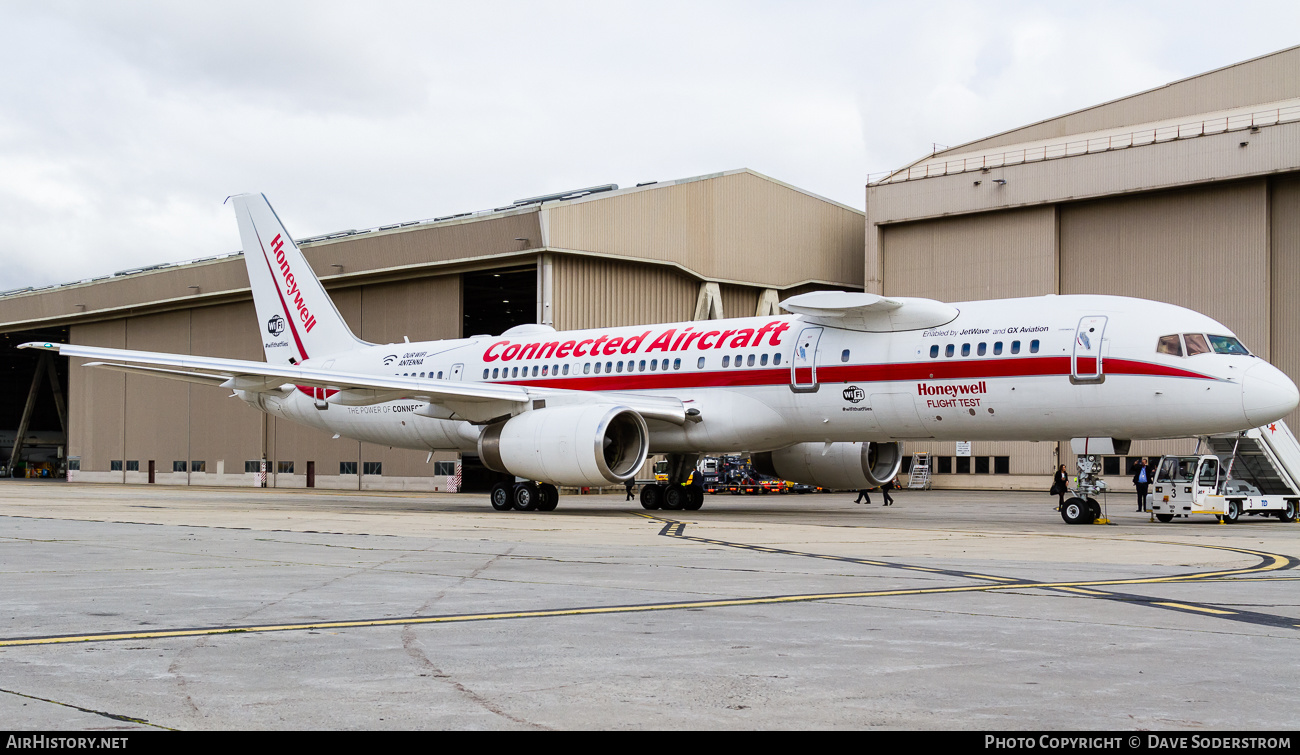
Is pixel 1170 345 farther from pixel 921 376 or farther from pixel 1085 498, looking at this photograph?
pixel 921 376

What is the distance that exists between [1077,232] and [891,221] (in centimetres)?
791

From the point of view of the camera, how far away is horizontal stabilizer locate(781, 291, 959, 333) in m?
21.7

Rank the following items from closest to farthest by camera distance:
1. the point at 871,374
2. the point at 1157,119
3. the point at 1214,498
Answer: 1. the point at 871,374
2. the point at 1214,498
3. the point at 1157,119

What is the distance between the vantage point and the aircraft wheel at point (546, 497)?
26156 millimetres

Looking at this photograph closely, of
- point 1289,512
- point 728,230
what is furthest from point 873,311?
point 728,230

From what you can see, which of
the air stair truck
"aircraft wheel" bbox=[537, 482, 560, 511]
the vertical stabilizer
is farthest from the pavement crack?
the vertical stabilizer

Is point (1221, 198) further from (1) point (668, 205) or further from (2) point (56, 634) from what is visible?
(2) point (56, 634)

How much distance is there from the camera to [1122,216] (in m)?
45.0

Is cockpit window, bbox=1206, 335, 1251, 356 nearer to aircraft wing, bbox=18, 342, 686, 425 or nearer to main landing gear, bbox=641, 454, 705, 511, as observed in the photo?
aircraft wing, bbox=18, 342, 686, 425

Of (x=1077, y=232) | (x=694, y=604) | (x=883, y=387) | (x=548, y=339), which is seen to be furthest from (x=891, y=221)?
(x=694, y=604)

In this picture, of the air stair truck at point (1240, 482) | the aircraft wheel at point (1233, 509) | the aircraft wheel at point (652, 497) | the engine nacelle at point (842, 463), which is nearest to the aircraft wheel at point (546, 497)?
the aircraft wheel at point (652, 497)

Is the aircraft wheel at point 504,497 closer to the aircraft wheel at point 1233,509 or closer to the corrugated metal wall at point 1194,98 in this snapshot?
the aircraft wheel at point 1233,509

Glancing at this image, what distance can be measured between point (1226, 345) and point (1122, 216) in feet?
90.2

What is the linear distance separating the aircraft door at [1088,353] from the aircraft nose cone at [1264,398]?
7.17ft
